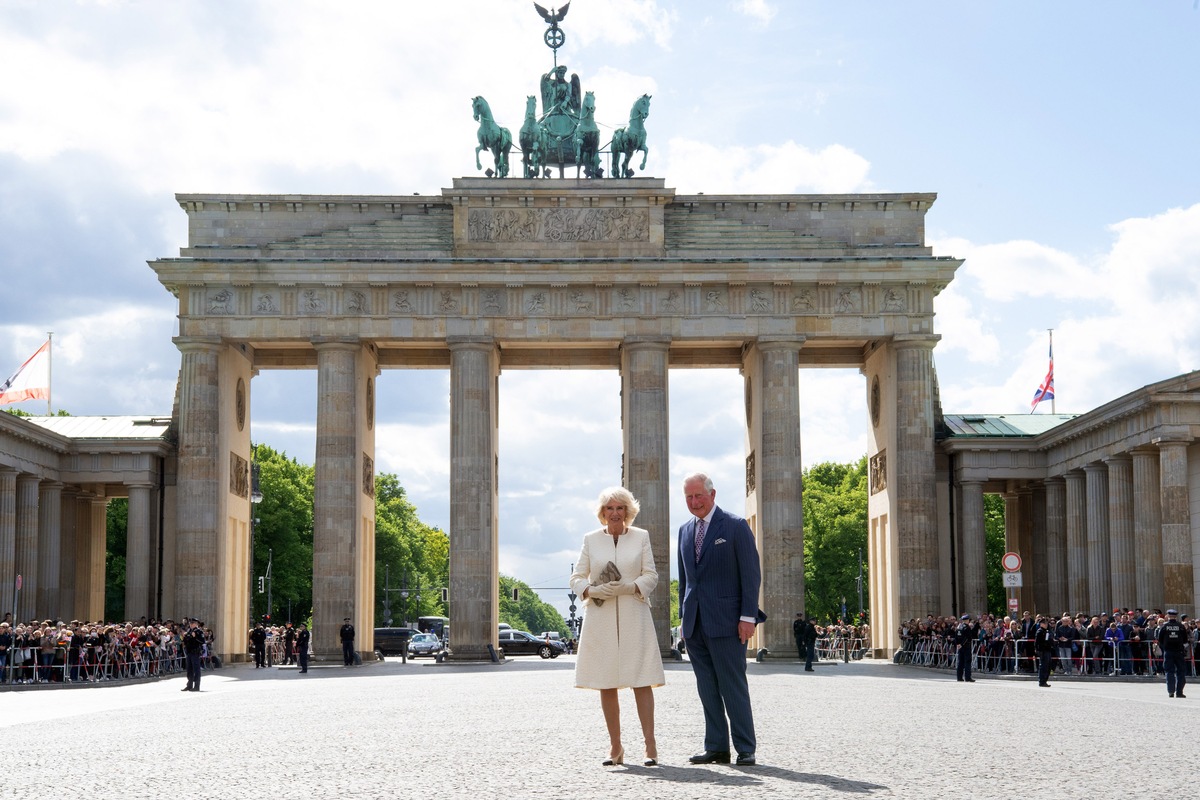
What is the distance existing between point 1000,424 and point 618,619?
56.4 meters

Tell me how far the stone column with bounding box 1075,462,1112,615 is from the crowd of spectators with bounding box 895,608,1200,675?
30.3ft

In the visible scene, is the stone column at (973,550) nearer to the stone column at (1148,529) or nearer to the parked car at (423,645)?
the stone column at (1148,529)

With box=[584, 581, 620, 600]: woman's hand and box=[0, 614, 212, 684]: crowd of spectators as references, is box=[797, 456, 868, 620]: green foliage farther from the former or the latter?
box=[584, 581, 620, 600]: woman's hand

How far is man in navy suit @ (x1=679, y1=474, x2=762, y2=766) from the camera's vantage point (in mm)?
14922

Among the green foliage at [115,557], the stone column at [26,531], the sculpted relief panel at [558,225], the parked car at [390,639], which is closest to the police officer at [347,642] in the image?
the stone column at [26,531]

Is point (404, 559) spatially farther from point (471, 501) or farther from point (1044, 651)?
point (1044, 651)

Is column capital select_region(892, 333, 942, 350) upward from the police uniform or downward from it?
upward

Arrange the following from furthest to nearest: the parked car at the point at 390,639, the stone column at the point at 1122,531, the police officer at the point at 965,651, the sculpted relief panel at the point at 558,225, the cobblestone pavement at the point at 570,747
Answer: the parked car at the point at 390,639 → the sculpted relief panel at the point at 558,225 → the stone column at the point at 1122,531 → the police officer at the point at 965,651 → the cobblestone pavement at the point at 570,747

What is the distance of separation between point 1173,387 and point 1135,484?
4.56m

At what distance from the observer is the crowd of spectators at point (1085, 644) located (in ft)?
143

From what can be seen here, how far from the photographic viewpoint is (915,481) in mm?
63844

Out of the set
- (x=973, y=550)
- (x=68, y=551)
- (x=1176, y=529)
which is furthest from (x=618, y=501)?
(x=68, y=551)

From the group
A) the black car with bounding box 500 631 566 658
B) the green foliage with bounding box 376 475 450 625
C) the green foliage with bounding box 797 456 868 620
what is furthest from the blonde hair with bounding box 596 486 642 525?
the green foliage with bounding box 376 475 450 625

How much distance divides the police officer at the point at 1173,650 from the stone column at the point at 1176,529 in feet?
45.3
